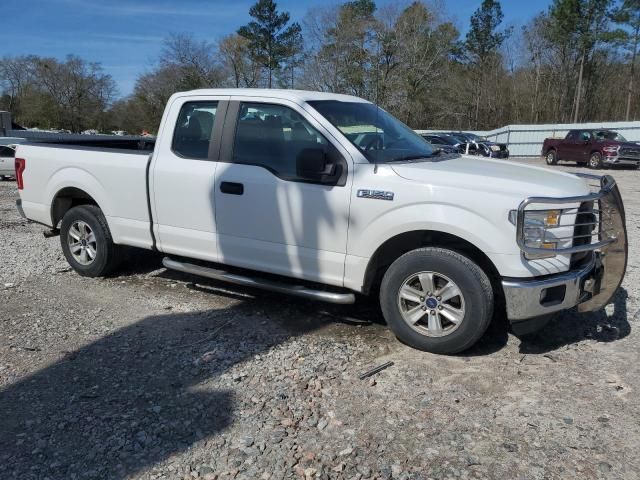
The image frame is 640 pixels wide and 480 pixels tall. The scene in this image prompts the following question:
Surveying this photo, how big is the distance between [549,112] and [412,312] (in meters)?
56.1

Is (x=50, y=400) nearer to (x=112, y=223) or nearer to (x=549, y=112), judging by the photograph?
(x=112, y=223)

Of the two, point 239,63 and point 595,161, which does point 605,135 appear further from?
point 239,63

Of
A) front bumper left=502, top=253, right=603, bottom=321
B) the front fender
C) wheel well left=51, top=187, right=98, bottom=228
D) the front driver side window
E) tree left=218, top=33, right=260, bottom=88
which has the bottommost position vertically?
front bumper left=502, top=253, right=603, bottom=321

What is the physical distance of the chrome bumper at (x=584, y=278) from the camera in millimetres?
3715

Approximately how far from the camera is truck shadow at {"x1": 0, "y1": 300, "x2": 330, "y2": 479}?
2.96m

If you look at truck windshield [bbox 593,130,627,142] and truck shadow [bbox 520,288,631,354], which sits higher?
truck windshield [bbox 593,130,627,142]

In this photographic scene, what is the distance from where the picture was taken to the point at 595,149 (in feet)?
80.5

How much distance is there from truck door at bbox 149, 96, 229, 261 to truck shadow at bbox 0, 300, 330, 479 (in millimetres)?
751

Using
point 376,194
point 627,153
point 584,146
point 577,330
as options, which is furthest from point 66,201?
point 584,146

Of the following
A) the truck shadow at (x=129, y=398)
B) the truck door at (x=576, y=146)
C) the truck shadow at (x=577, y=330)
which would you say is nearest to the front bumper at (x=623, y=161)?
the truck door at (x=576, y=146)

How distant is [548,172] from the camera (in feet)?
14.7

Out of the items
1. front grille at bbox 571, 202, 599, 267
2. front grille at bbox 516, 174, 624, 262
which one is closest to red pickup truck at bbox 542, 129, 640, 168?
front grille at bbox 516, 174, 624, 262

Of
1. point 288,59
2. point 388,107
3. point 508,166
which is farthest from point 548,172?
point 288,59

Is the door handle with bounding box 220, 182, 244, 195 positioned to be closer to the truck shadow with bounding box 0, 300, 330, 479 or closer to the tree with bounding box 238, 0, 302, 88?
the truck shadow with bounding box 0, 300, 330, 479
